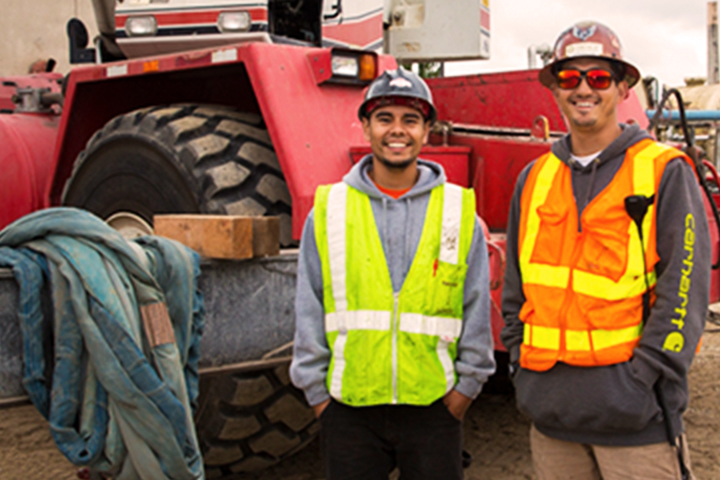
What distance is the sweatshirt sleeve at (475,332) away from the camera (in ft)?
Result: 7.07

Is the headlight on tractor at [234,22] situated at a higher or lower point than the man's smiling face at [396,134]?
higher

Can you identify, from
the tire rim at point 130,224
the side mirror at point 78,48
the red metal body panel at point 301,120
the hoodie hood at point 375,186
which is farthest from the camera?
the side mirror at point 78,48

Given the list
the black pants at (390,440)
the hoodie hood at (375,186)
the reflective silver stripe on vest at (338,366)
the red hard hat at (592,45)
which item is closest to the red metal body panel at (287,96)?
the hoodie hood at (375,186)

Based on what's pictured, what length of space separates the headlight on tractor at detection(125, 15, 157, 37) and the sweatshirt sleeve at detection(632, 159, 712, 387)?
277 cm

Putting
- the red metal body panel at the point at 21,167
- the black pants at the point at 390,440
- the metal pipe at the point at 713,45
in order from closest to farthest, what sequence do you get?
1. the black pants at the point at 390,440
2. the red metal body panel at the point at 21,167
3. the metal pipe at the point at 713,45

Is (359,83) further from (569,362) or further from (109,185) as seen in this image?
(569,362)

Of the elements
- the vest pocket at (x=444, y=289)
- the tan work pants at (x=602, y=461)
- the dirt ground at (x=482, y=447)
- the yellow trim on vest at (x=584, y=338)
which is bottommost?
the dirt ground at (x=482, y=447)

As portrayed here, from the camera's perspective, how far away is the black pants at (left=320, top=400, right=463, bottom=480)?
214 cm

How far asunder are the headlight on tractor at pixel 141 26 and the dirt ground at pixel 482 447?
6.56 feet

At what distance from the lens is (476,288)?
221cm

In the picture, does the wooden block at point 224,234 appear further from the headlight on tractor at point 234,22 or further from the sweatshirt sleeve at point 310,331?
the headlight on tractor at point 234,22

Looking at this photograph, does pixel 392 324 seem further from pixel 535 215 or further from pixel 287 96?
pixel 287 96

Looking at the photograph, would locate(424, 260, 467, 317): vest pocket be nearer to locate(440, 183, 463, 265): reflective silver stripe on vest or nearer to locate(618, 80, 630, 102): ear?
locate(440, 183, 463, 265): reflective silver stripe on vest

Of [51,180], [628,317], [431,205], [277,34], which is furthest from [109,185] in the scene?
[628,317]
